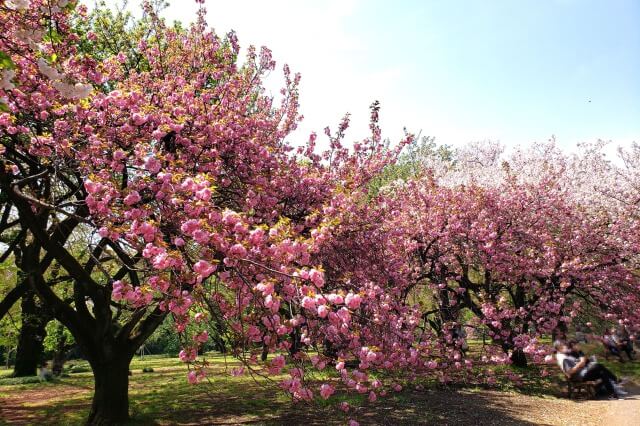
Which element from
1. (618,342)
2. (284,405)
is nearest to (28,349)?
(284,405)

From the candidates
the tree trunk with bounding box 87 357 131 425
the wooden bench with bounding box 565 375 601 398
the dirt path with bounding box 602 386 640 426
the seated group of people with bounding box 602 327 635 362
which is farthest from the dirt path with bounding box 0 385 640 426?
the seated group of people with bounding box 602 327 635 362

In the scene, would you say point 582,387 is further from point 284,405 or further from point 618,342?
point 284,405

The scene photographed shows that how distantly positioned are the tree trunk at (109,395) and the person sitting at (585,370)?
11989mm

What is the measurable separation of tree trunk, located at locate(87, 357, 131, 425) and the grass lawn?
18.9 inches

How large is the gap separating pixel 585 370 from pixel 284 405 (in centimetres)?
897

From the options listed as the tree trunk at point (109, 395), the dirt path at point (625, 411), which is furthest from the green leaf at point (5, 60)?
the dirt path at point (625, 411)

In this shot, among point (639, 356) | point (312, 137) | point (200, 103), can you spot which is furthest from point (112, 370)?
point (639, 356)

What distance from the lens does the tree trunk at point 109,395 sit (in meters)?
9.00

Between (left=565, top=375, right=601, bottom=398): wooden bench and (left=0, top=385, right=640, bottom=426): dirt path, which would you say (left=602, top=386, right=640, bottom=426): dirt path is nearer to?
(left=0, top=385, right=640, bottom=426): dirt path

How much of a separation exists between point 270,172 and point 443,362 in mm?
7748

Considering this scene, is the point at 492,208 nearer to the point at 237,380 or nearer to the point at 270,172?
the point at 270,172

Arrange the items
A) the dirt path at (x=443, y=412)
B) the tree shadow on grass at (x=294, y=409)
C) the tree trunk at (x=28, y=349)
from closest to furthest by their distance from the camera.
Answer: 1. the dirt path at (x=443, y=412)
2. the tree shadow on grass at (x=294, y=409)
3. the tree trunk at (x=28, y=349)

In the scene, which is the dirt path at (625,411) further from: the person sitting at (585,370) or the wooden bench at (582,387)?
the wooden bench at (582,387)

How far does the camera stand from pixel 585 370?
1188 cm
